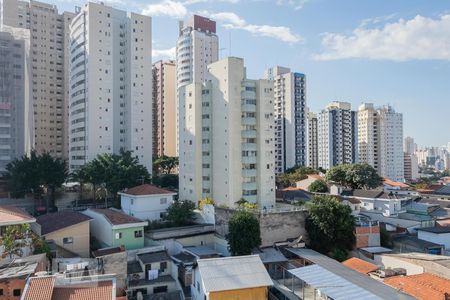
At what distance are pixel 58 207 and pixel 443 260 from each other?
39739 millimetres

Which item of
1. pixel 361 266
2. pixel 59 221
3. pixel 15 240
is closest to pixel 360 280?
pixel 361 266

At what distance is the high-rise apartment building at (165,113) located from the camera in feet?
296

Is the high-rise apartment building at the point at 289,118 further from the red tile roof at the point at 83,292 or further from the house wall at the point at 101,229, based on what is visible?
the red tile roof at the point at 83,292

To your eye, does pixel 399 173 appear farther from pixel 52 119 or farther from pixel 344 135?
pixel 52 119

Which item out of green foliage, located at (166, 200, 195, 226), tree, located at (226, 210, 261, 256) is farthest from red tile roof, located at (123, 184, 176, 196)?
tree, located at (226, 210, 261, 256)

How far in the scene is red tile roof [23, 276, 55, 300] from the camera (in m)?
16.0

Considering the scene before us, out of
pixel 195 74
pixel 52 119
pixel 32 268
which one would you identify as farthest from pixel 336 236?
pixel 52 119

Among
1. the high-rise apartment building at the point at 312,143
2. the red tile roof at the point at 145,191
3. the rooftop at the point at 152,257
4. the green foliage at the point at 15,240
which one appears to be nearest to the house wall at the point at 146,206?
the red tile roof at the point at 145,191

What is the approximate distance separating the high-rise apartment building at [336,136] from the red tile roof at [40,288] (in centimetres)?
8439

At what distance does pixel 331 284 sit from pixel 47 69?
77725mm

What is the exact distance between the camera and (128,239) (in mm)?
29531

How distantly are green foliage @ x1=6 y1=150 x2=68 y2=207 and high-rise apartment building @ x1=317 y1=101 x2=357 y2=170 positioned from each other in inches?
2646

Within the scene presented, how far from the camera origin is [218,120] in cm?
4409

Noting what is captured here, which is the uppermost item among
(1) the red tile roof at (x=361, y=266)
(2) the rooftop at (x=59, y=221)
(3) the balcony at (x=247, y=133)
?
(3) the balcony at (x=247, y=133)
